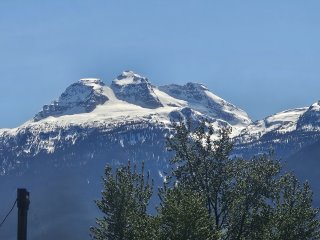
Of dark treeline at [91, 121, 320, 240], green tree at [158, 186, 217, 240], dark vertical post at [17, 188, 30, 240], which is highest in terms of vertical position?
dark treeline at [91, 121, 320, 240]

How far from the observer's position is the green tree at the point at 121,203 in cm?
8856

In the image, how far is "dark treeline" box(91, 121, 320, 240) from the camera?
264 ft

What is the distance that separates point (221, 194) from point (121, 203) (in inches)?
436

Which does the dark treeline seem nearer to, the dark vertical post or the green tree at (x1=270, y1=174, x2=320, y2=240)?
the green tree at (x1=270, y1=174, x2=320, y2=240)

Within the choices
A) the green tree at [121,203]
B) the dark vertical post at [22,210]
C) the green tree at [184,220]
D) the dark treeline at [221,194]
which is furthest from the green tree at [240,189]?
the dark vertical post at [22,210]

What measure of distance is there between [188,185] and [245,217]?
6.65 metres

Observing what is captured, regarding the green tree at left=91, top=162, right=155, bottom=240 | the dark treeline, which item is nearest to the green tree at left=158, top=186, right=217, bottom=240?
the dark treeline

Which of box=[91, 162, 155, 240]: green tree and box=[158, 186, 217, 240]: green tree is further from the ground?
box=[91, 162, 155, 240]: green tree

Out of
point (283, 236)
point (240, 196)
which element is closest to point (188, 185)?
point (240, 196)

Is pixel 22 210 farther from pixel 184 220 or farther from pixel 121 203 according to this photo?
pixel 121 203

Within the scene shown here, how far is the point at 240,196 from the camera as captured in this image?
86062 millimetres

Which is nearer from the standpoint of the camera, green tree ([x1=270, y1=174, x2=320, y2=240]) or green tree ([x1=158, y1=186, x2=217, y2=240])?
green tree ([x1=158, y1=186, x2=217, y2=240])

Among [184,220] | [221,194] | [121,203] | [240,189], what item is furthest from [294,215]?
[121,203]

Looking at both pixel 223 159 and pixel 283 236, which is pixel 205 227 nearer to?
pixel 283 236
